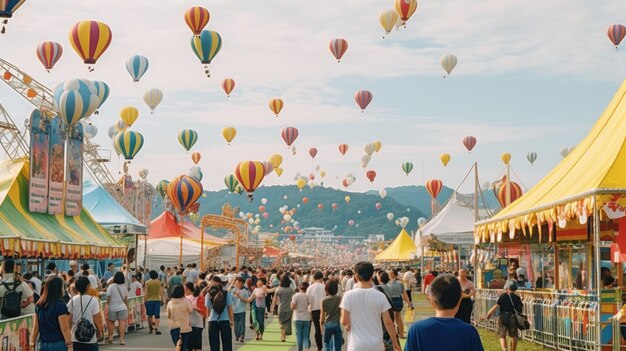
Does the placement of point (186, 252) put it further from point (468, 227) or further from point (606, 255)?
point (606, 255)

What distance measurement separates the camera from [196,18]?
41.2 m

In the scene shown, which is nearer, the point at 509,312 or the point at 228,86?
the point at 509,312

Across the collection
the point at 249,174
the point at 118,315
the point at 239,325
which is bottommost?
the point at 239,325

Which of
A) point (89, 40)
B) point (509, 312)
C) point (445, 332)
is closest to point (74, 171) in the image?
point (89, 40)

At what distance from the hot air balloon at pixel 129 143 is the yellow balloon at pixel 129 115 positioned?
6.85 m

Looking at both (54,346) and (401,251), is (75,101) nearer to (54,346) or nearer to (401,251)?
(54,346)

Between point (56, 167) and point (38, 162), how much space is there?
1419mm

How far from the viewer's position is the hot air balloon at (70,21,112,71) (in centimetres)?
3684

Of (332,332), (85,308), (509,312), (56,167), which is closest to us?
(85,308)

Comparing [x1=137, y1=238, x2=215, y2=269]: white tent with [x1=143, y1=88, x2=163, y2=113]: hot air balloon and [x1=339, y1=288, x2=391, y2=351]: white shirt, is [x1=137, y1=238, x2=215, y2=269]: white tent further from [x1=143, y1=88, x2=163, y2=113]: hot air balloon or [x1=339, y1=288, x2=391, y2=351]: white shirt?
[x1=339, y1=288, x2=391, y2=351]: white shirt

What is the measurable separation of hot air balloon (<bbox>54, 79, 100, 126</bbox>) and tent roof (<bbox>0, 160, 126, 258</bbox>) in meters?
2.58

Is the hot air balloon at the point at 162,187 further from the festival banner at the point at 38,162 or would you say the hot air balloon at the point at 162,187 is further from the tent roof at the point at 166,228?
the festival banner at the point at 38,162

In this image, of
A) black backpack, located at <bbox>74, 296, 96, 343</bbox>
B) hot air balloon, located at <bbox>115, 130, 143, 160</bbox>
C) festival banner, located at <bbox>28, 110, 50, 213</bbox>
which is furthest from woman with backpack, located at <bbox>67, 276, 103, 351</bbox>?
hot air balloon, located at <bbox>115, 130, 143, 160</bbox>

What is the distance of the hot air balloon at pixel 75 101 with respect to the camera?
2864cm
